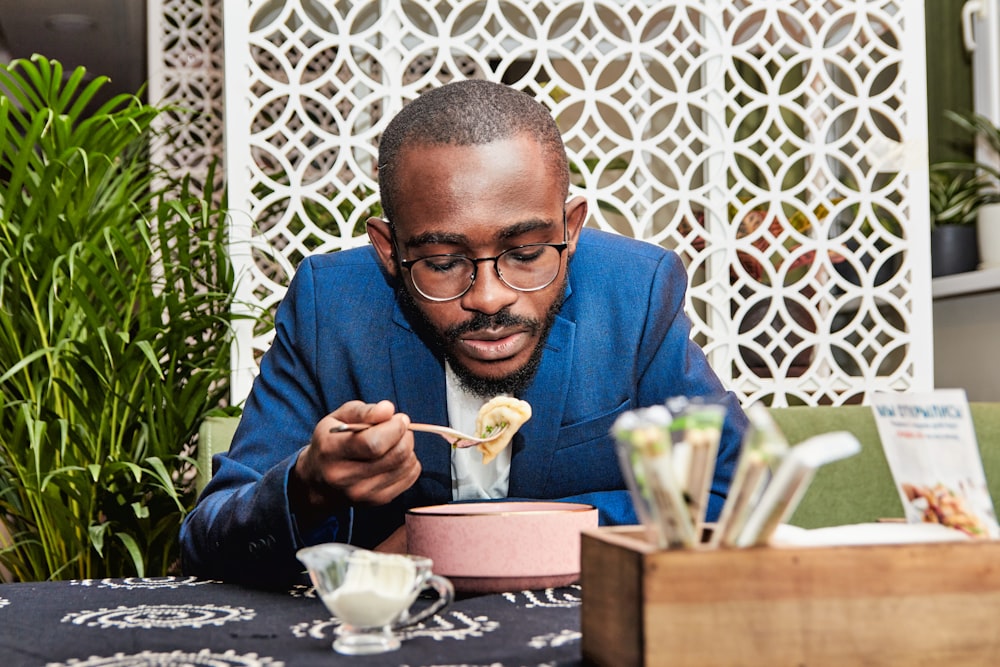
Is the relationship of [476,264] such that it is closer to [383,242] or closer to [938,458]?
[383,242]

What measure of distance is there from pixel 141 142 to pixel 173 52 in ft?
7.21

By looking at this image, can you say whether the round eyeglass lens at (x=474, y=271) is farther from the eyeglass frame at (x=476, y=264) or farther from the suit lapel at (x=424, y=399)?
the suit lapel at (x=424, y=399)

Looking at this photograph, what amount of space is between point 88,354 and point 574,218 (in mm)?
1211

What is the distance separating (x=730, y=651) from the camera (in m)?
0.64

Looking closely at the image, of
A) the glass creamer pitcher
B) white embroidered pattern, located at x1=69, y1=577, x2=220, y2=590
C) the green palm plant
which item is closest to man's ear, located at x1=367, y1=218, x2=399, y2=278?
white embroidered pattern, located at x1=69, y1=577, x2=220, y2=590

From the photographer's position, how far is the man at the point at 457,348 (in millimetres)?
1195

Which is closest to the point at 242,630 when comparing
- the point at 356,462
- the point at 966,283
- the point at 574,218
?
the point at 356,462

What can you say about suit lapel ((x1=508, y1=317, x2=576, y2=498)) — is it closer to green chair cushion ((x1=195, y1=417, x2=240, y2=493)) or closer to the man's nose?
the man's nose

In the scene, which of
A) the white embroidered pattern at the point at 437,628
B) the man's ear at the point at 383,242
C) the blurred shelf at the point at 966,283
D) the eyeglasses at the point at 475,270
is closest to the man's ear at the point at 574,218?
the eyeglasses at the point at 475,270

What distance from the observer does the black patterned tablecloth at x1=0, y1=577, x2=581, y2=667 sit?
767 mm

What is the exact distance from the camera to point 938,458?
0.74 metres

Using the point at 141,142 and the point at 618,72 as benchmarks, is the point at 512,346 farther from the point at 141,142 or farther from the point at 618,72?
the point at 618,72

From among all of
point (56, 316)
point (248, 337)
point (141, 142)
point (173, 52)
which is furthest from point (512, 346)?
point (173, 52)

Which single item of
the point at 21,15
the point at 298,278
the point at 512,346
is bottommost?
the point at 512,346
